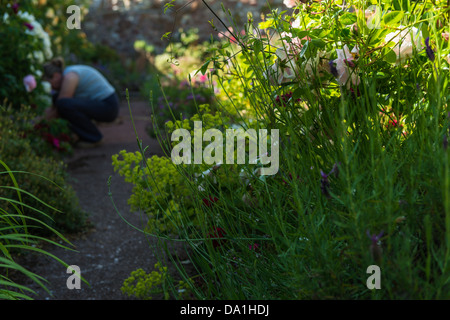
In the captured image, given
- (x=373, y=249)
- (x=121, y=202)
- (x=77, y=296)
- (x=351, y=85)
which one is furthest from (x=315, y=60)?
(x=121, y=202)

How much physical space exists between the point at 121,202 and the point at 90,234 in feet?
2.20

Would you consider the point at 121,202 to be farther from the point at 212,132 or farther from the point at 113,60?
the point at 113,60

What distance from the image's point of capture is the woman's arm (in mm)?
6305

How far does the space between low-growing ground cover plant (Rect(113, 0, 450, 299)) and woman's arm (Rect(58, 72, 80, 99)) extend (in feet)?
15.9

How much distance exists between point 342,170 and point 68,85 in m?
5.81

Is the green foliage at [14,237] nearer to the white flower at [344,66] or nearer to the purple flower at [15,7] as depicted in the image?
the white flower at [344,66]

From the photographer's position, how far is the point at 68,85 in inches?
248

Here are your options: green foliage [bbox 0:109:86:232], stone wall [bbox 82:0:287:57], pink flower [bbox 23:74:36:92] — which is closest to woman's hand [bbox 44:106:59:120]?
pink flower [bbox 23:74:36:92]

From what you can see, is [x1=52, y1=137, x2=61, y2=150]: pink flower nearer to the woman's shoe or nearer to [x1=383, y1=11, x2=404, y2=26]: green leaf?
the woman's shoe

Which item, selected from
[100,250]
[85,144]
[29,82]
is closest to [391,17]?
[100,250]

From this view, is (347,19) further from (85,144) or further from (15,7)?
(85,144)

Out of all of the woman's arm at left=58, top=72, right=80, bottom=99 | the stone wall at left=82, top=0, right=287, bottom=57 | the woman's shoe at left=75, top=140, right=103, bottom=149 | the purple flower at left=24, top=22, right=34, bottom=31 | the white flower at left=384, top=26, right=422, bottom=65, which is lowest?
the white flower at left=384, top=26, right=422, bottom=65

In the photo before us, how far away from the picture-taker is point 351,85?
1679 millimetres

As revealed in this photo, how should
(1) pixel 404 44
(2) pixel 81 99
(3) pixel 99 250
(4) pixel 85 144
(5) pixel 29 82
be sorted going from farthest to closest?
(2) pixel 81 99
(4) pixel 85 144
(5) pixel 29 82
(3) pixel 99 250
(1) pixel 404 44
